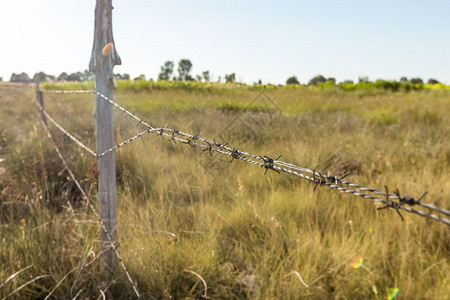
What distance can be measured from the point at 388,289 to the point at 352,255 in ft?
0.89

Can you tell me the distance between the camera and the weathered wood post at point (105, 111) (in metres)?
2.19

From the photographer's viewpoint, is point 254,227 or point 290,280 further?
point 254,227

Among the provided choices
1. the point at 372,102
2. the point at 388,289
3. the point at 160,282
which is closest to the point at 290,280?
the point at 388,289

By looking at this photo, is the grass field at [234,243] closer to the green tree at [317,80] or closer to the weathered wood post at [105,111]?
the weathered wood post at [105,111]

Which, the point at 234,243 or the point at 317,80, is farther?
the point at 317,80

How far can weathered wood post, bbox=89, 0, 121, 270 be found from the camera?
86.1 inches

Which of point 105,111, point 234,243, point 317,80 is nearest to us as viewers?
point 105,111

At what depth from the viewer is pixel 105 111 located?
220 centimetres

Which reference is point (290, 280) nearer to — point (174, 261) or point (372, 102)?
point (174, 261)

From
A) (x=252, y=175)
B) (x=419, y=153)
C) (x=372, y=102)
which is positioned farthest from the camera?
(x=372, y=102)

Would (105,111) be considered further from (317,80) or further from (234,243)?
(317,80)

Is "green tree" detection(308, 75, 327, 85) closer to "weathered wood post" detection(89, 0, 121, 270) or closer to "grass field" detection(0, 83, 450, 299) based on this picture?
"grass field" detection(0, 83, 450, 299)

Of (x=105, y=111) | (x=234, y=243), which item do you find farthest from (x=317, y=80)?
(x=105, y=111)

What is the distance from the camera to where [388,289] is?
7.13 feet
